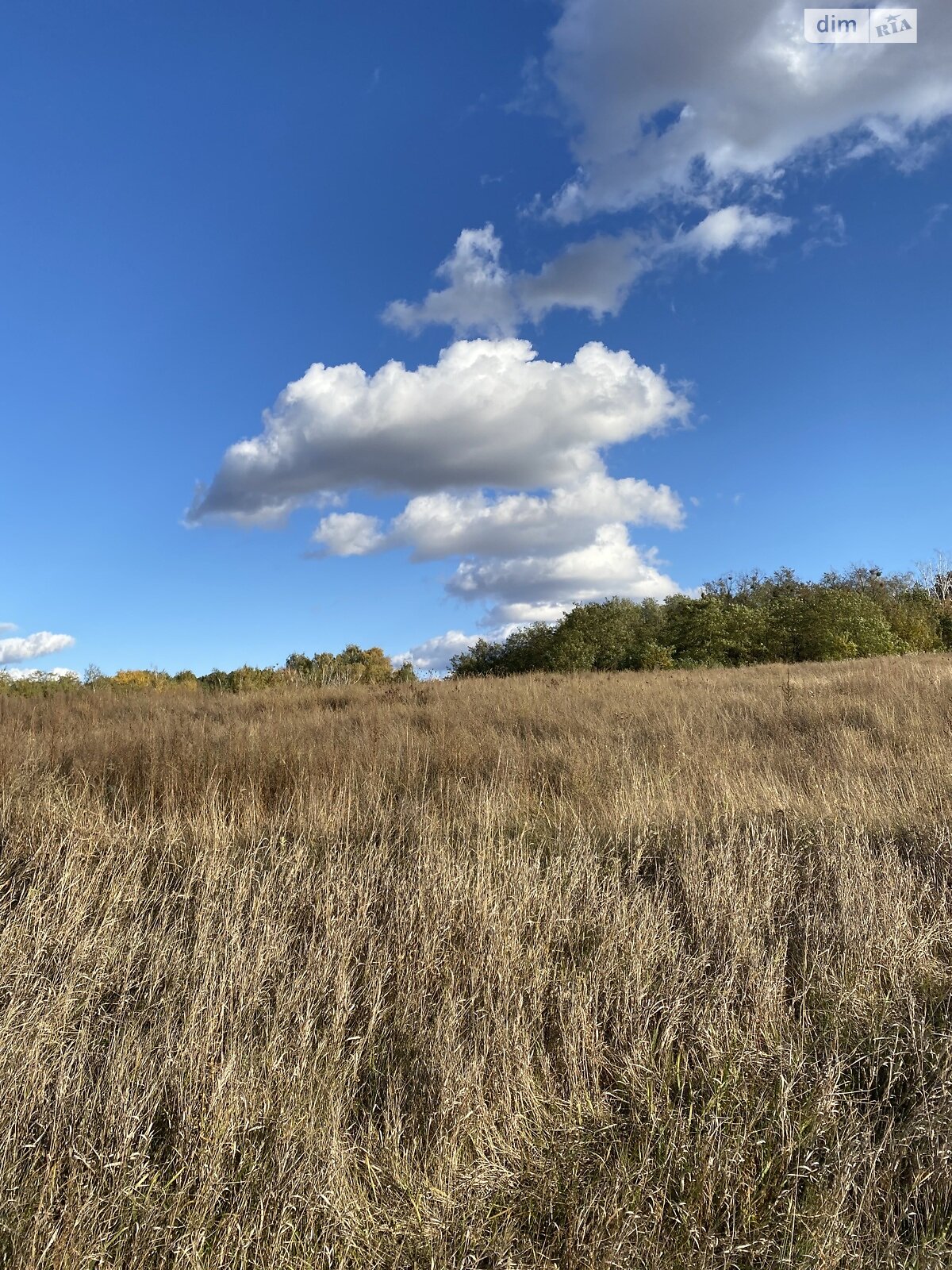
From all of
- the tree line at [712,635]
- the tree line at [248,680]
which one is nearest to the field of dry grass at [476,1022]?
the tree line at [248,680]

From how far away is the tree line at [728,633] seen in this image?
111 ft

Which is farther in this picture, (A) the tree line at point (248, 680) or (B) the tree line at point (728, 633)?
(B) the tree line at point (728, 633)

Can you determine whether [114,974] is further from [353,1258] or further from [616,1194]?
[616,1194]

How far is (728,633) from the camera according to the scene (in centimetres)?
3597

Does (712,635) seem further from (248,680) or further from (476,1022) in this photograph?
(476,1022)

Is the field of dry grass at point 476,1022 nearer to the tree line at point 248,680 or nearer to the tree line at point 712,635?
the tree line at point 248,680

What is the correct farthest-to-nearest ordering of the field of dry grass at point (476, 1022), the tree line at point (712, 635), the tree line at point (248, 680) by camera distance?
the tree line at point (712, 635) → the tree line at point (248, 680) → the field of dry grass at point (476, 1022)

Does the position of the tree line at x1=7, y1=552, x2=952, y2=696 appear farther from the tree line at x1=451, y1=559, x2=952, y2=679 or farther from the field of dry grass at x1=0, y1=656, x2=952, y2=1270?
the field of dry grass at x1=0, y1=656, x2=952, y2=1270

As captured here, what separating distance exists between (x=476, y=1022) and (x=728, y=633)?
114 feet

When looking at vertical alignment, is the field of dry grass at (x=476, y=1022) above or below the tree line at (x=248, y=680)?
below

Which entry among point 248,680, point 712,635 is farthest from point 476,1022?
point 712,635

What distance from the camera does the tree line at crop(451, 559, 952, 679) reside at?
3372cm

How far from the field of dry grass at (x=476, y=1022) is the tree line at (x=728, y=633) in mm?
25624

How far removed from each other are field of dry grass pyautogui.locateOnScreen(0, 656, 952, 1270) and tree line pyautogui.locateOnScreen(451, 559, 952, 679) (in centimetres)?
2562
